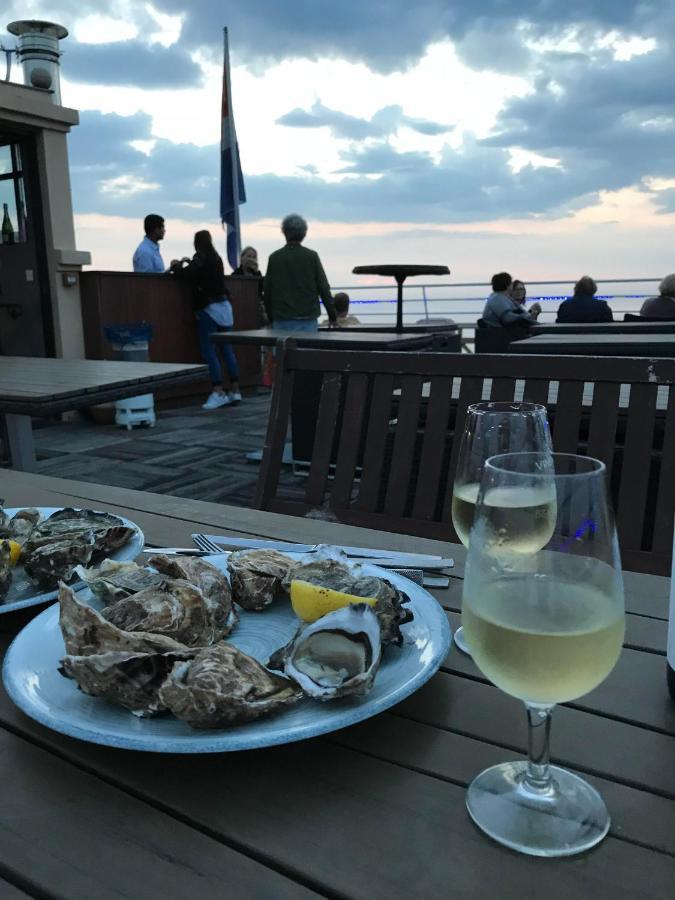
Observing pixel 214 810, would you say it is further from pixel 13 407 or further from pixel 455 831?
pixel 13 407

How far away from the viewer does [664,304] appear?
5715 millimetres

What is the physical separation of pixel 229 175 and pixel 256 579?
995 centimetres

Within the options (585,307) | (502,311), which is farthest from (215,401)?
(585,307)

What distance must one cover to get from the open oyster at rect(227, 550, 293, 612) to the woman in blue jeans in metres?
5.90

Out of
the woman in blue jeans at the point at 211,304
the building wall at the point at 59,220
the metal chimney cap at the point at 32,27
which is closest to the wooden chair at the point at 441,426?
the woman in blue jeans at the point at 211,304

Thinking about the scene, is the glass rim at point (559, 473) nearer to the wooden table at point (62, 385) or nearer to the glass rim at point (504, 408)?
the glass rim at point (504, 408)

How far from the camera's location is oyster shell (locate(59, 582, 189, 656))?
0.56 metres

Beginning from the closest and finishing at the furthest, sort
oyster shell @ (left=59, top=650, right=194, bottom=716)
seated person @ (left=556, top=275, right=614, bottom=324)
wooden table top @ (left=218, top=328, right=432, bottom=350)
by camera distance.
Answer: oyster shell @ (left=59, top=650, right=194, bottom=716) < wooden table top @ (left=218, top=328, right=432, bottom=350) < seated person @ (left=556, top=275, right=614, bottom=324)

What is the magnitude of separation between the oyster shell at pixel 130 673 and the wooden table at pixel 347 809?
0.05m

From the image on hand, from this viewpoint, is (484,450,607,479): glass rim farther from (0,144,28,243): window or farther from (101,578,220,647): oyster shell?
(0,144,28,243): window

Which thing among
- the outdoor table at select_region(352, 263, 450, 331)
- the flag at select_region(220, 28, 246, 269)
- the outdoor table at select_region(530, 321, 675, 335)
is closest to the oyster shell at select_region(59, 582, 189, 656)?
the outdoor table at select_region(352, 263, 450, 331)

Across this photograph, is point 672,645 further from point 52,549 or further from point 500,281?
point 500,281

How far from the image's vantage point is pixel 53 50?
643 centimetres

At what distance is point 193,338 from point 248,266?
1647mm
